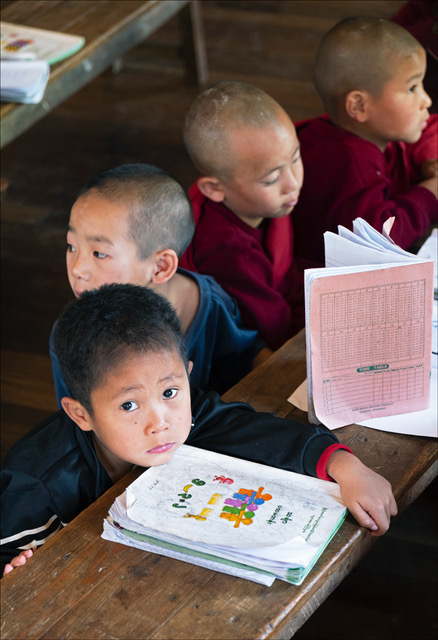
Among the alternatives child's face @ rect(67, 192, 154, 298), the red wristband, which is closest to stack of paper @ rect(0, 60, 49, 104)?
child's face @ rect(67, 192, 154, 298)

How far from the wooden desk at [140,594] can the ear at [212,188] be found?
1011 millimetres

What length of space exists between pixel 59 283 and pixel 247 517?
2073 millimetres

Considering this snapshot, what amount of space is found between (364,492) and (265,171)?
39.9 inches

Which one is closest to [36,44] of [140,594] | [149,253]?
[149,253]

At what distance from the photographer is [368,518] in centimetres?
125

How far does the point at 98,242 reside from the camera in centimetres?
178

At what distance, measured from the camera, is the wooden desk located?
3.64ft

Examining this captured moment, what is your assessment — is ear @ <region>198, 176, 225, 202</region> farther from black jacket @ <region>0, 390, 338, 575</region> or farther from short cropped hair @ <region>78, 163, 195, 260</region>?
black jacket @ <region>0, 390, 338, 575</region>

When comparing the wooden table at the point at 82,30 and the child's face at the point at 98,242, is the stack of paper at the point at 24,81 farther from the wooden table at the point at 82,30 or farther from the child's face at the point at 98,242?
the child's face at the point at 98,242

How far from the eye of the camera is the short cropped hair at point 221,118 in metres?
2.06

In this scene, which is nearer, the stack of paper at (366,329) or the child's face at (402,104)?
the stack of paper at (366,329)

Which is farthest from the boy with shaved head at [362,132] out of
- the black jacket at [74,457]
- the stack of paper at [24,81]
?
the black jacket at [74,457]

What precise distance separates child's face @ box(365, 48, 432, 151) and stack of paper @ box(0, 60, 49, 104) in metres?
0.97

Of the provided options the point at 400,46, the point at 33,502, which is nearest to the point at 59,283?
the point at 400,46
